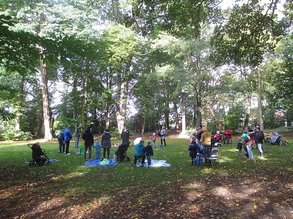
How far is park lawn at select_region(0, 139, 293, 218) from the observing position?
6.48 meters

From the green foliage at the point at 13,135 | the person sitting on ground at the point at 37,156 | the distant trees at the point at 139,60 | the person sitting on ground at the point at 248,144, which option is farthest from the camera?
the green foliage at the point at 13,135

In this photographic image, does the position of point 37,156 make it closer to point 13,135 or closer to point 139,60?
point 13,135

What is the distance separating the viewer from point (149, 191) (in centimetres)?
794

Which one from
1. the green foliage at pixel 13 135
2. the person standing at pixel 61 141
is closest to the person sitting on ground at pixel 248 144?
the person standing at pixel 61 141

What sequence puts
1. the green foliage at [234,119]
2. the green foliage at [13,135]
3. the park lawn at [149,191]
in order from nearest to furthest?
the park lawn at [149,191], the green foliage at [13,135], the green foliage at [234,119]

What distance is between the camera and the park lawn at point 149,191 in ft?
21.3

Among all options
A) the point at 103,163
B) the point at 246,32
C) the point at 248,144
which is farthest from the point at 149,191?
the point at 246,32

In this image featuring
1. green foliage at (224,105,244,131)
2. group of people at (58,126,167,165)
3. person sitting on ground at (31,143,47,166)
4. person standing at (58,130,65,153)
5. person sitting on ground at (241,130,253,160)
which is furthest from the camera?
green foliage at (224,105,244,131)

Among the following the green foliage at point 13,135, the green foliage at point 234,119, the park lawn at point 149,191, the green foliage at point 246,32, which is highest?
the green foliage at point 246,32

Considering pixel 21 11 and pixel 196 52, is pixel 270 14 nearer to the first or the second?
pixel 196 52

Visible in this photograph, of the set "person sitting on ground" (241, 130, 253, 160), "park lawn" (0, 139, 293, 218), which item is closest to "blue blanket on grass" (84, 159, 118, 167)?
"park lawn" (0, 139, 293, 218)

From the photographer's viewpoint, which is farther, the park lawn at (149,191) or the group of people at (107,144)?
the group of people at (107,144)

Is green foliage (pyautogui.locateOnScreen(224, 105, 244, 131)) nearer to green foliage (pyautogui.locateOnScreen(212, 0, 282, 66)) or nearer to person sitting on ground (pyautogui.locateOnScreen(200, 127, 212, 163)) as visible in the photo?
green foliage (pyautogui.locateOnScreen(212, 0, 282, 66))

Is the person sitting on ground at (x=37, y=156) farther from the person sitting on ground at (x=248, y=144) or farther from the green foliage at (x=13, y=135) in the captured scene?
the green foliage at (x=13, y=135)
